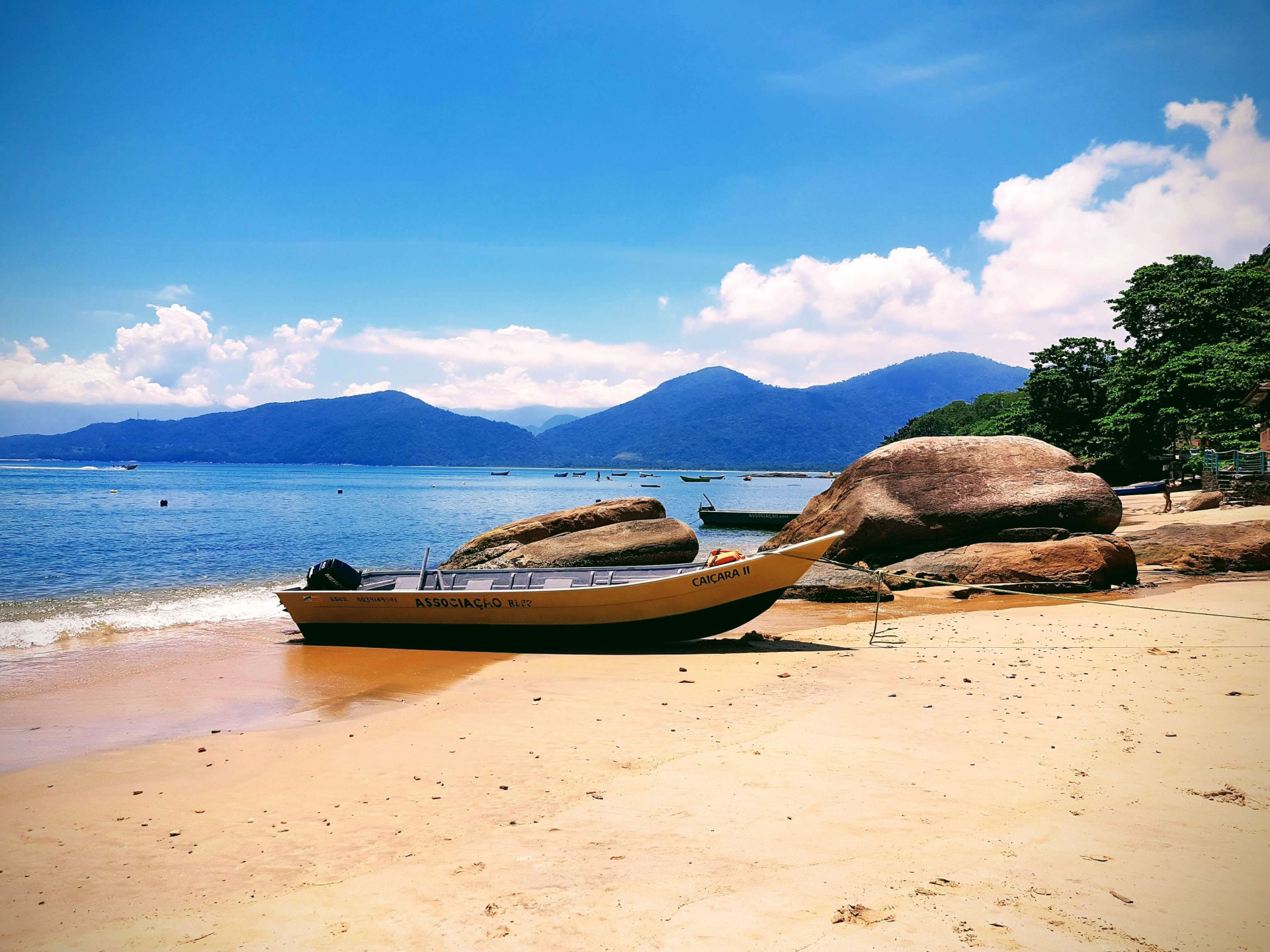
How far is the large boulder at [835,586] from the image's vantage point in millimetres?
16438

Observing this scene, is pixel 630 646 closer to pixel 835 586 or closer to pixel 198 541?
pixel 835 586

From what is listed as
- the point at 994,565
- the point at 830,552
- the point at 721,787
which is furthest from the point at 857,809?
the point at 830,552

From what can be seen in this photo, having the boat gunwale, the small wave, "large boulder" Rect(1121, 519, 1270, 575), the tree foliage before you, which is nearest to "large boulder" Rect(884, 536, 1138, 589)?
"large boulder" Rect(1121, 519, 1270, 575)

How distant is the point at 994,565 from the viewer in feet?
53.1

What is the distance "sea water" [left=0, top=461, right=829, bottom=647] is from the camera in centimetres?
1817

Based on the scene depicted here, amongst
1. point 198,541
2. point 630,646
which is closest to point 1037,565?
point 630,646

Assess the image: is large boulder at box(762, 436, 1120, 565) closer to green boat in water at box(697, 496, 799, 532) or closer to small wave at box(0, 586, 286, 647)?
small wave at box(0, 586, 286, 647)

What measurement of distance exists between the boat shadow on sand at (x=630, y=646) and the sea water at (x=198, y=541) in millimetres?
7168

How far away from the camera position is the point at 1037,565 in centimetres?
1564

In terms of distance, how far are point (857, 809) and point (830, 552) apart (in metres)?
14.3

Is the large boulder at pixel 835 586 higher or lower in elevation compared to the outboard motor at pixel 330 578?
lower

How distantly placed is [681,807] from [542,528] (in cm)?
1628

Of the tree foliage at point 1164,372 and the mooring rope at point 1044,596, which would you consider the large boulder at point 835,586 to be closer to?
the mooring rope at point 1044,596

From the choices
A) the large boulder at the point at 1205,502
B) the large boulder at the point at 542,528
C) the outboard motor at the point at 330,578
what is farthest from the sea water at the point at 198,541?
the large boulder at the point at 1205,502
